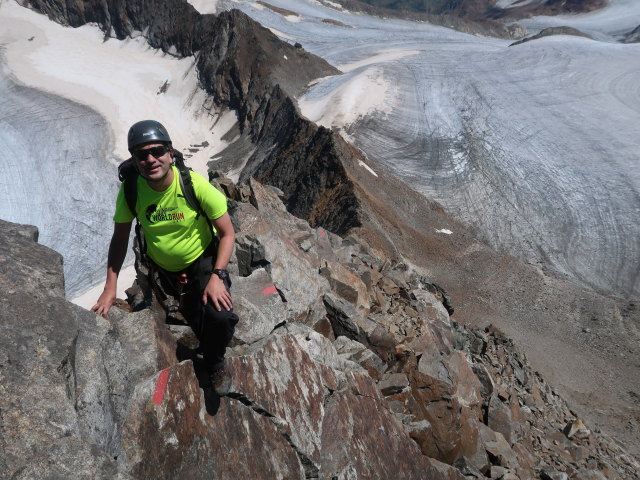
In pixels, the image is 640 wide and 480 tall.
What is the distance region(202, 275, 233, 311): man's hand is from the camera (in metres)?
5.01

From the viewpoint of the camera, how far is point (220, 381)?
5.55 meters

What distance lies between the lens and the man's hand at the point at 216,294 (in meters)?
5.01

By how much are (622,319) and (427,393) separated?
51.0 ft

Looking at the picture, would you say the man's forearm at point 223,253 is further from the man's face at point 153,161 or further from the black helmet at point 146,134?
the black helmet at point 146,134

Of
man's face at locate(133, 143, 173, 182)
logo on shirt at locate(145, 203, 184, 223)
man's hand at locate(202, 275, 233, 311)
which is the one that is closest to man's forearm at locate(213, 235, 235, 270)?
man's hand at locate(202, 275, 233, 311)

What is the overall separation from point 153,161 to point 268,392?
3.09 m

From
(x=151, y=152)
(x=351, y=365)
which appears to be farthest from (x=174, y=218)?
(x=351, y=365)

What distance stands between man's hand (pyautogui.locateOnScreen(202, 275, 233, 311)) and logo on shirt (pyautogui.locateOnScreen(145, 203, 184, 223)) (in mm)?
693

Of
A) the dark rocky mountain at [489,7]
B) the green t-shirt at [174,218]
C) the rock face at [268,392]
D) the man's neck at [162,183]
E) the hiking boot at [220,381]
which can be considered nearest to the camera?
the rock face at [268,392]

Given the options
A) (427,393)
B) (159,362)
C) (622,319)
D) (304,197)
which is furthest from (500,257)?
(159,362)

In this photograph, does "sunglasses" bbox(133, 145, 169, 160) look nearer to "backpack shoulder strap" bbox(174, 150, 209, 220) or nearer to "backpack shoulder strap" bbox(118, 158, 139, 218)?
"backpack shoulder strap" bbox(174, 150, 209, 220)

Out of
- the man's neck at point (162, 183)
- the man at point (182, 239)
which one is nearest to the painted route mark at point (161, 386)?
the man at point (182, 239)

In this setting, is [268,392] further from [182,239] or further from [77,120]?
[77,120]

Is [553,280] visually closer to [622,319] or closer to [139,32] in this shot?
[622,319]
